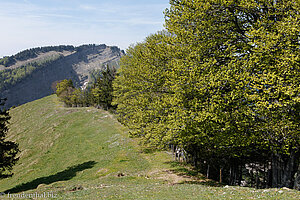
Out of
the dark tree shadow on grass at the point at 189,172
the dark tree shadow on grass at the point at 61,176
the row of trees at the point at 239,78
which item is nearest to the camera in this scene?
the row of trees at the point at 239,78

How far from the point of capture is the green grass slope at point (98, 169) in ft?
54.4

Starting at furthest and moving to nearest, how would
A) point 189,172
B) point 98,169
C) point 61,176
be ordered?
point 61,176 → point 98,169 → point 189,172

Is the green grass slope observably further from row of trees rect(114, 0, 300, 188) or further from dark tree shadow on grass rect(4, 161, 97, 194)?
row of trees rect(114, 0, 300, 188)

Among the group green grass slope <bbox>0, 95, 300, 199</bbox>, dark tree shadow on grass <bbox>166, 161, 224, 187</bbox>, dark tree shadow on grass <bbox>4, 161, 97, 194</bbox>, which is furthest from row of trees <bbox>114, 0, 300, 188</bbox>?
dark tree shadow on grass <bbox>4, 161, 97, 194</bbox>

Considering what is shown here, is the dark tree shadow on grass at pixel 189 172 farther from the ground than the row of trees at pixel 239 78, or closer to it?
closer to it

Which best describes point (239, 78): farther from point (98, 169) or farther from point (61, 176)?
point (61, 176)

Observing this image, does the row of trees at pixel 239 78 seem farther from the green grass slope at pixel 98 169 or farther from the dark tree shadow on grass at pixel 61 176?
the dark tree shadow on grass at pixel 61 176

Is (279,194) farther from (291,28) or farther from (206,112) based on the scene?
(291,28)

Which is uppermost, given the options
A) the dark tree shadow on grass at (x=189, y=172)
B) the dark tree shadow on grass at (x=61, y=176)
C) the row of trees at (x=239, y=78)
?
the row of trees at (x=239, y=78)

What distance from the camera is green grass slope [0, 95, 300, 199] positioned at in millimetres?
16594

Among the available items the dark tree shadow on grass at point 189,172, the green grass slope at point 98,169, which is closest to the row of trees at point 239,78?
the green grass slope at point 98,169

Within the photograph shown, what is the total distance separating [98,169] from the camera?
31.9 metres

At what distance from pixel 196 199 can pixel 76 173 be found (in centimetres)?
2470

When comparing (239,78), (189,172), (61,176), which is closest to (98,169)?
(61,176)
